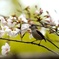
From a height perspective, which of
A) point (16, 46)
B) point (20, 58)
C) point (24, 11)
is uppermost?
point (24, 11)

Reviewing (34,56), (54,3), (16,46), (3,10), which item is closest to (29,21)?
(54,3)

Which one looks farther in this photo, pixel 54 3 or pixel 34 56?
pixel 34 56

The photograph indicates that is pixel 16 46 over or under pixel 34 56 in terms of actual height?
over

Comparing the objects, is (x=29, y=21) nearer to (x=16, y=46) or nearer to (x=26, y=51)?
(x=16, y=46)

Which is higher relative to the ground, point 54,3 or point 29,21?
point 54,3

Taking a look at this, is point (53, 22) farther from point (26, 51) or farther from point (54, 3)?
point (26, 51)

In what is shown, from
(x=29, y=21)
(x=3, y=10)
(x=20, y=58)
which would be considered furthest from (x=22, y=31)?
(x=20, y=58)

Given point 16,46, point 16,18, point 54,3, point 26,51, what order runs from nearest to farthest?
point 16,18, point 54,3, point 16,46, point 26,51

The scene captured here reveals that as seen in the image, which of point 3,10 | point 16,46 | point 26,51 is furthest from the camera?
point 26,51

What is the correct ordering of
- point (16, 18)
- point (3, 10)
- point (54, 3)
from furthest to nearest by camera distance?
1. point (3, 10)
2. point (54, 3)
3. point (16, 18)
